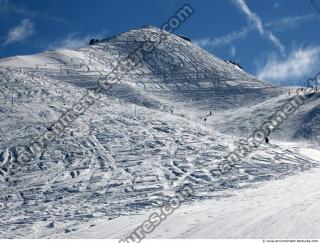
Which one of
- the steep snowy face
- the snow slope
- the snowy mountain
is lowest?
the snow slope

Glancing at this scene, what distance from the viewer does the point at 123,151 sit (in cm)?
3653

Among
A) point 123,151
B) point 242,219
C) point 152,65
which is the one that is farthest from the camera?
point 152,65

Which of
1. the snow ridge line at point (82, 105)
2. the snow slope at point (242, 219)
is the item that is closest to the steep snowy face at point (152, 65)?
the snow ridge line at point (82, 105)

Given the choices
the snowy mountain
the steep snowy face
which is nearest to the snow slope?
the snowy mountain

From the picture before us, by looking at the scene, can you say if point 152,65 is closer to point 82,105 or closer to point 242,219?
point 82,105

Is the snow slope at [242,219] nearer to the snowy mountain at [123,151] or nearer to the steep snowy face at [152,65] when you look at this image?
the snowy mountain at [123,151]

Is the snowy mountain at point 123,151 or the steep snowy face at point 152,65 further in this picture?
the steep snowy face at point 152,65

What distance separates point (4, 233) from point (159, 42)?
85.1 metres

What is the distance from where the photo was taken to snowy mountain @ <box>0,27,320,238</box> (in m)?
27.2

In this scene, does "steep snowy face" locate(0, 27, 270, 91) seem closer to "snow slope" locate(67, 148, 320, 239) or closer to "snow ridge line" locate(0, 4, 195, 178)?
"snow ridge line" locate(0, 4, 195, 178)

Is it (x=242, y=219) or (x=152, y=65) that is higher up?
(x=152, y=65)

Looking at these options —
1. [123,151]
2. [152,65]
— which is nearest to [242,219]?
[123,151]

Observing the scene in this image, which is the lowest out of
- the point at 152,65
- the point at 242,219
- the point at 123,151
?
the point at 242,219

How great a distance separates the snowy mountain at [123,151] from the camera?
2717 centimetres
